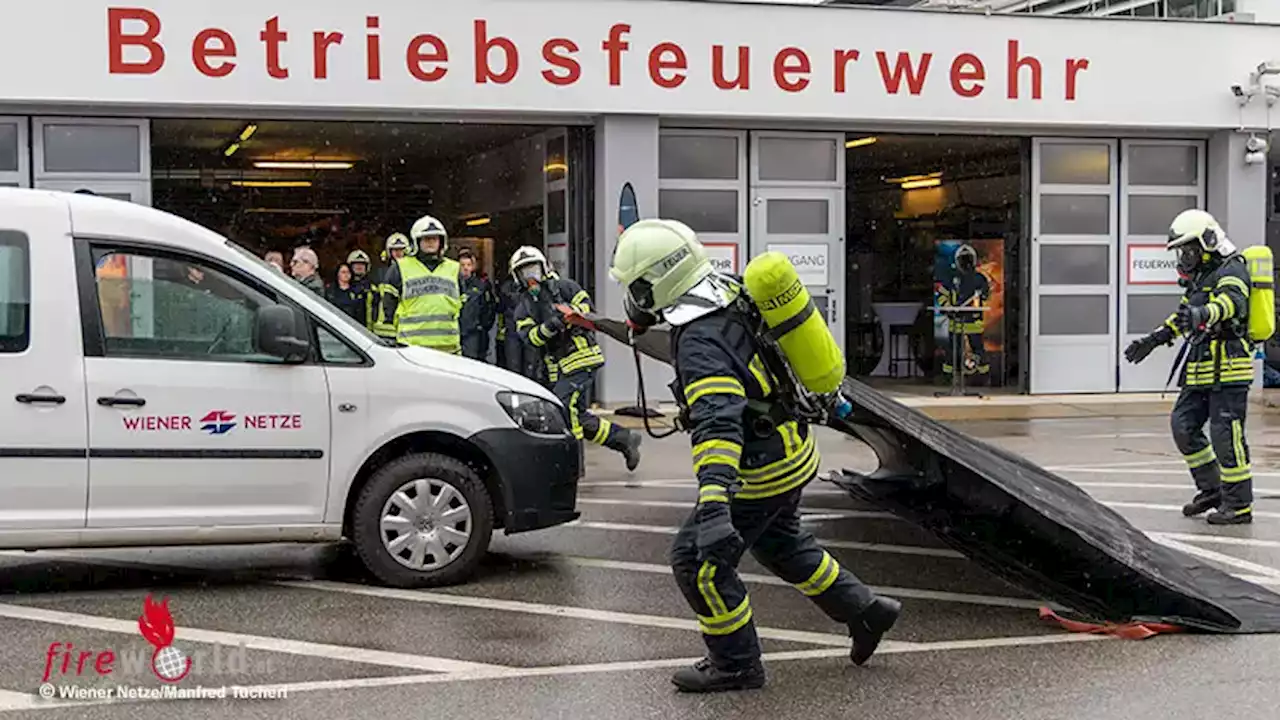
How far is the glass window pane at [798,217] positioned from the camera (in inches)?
692

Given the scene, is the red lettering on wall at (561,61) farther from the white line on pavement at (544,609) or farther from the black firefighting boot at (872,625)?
the black firefighting boot at (872,625)

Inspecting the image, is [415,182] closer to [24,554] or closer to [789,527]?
[24,554]

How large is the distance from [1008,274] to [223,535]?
15.0m

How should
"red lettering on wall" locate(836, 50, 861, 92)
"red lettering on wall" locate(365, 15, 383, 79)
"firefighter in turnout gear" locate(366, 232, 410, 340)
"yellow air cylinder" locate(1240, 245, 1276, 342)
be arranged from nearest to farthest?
"yellow air cylinder" locate(1240, 245, 1276, 342) < "firefighter in turnout gear" locate(366, 232, 410, 340) < "red lettering on wall" locate(365, 15, 383, 79) < "red lettering on wall" locate(836, 50, 861, 92)

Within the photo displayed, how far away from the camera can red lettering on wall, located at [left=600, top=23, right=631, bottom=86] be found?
1628cm

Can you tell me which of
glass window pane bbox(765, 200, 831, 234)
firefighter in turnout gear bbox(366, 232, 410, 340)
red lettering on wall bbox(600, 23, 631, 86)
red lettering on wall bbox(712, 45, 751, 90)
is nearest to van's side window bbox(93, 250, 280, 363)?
firefighter in turnout gear bbox(366, 232, 410, 340)

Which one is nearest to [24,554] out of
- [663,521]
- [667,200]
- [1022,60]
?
[663,521]

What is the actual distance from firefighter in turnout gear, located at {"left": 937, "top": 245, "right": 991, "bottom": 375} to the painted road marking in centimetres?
1303

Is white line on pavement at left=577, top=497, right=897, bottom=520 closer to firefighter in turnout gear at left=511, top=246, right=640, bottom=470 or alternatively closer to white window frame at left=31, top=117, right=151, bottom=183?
firefighter in turnout gear at left=511, top=246, right=640, bottom=470

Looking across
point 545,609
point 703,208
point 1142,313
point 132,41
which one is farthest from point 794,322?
point 1142,313

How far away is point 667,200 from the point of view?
56.3 feet

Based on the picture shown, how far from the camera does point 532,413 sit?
751 centimetres

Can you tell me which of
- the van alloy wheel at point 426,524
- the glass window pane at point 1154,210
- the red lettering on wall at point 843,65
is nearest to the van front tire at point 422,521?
the van alloy wheel at point 426,524

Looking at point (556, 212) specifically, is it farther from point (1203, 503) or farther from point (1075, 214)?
point (1203, 503)
